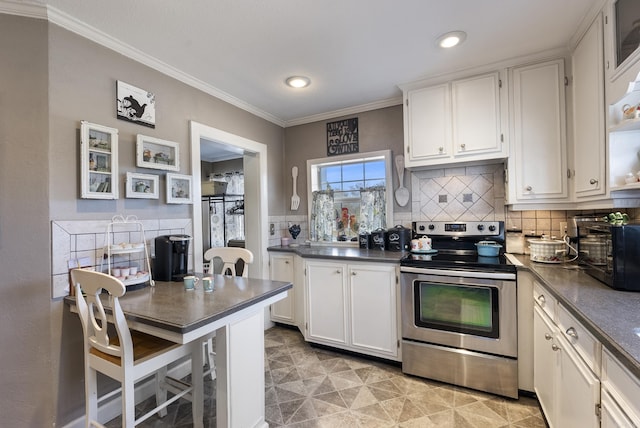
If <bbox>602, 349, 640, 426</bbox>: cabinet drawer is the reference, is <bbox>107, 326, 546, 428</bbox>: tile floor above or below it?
below

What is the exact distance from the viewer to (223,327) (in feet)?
4.46

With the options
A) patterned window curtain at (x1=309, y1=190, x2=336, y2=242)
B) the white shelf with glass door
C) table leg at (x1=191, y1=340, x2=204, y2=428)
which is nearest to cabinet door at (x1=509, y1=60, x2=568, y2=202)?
patterned window curtain at (x1=309, y1=190, x2=336, y2=242)

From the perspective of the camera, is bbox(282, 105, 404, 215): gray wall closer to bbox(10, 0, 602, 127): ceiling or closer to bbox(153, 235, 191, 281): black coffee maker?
bbox(10, 0, 602, 127): ceiling

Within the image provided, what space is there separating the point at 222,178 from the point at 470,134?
15.0ft

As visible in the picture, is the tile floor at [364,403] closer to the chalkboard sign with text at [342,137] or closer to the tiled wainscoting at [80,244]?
the tiled wainscoting at [80,244]

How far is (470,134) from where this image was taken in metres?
2.31

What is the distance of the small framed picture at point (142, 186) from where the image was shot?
1.91 meters

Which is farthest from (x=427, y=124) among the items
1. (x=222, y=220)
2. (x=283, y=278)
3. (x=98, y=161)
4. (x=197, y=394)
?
(x=222, y=220)

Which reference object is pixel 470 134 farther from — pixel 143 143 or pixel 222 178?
pixel 222 178

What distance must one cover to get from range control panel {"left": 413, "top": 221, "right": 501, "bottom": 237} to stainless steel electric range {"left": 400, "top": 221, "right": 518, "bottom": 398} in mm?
245

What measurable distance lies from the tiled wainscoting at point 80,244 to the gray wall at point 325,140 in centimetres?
185

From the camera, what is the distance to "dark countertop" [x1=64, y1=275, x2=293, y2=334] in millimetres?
1192

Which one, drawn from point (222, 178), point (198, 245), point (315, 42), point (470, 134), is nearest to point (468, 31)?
point (470, 134)

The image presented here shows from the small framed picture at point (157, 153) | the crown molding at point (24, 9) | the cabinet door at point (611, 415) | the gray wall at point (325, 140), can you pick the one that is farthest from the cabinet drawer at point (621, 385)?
the crown molding at point (24, 9)
